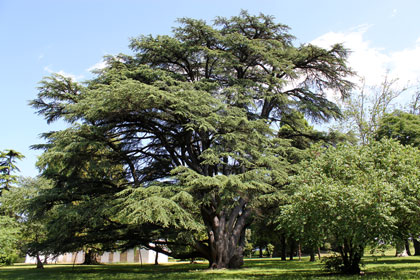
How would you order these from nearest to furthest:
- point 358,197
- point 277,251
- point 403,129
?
point 358,197, point 403,129, point 277,251

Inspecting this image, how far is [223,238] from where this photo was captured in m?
15.7

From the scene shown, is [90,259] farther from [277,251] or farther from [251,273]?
[277,251]

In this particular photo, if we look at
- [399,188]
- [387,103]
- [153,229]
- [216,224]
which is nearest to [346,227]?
[399,188]

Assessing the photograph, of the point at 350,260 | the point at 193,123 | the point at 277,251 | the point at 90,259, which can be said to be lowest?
the point at 277,251

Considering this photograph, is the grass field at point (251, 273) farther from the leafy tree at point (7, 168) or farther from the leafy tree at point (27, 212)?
the leafy tree at point (7, 168)

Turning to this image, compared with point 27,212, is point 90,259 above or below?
below

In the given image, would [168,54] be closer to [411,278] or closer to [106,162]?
[106,162]

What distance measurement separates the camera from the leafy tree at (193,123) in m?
12.7

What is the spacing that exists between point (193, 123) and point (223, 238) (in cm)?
587

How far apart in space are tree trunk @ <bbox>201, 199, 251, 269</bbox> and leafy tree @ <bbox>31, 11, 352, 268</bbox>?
0.06m

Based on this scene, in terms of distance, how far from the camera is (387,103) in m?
23.4

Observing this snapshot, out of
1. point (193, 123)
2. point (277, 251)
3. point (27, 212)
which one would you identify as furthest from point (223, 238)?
point (277, 251)

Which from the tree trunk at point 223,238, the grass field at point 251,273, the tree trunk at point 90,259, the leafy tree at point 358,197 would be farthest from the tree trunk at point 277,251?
the leafy tree at point 358,197

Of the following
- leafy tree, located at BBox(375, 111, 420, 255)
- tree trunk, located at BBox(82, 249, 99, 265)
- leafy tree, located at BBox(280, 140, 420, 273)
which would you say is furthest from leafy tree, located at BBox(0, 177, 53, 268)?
leafy tree, located at BBox(375, 111, 420, 255)
